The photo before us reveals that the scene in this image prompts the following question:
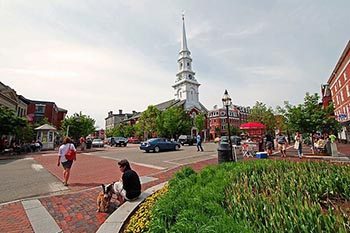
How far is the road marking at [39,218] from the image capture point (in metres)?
4.23

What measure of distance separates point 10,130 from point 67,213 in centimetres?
2387

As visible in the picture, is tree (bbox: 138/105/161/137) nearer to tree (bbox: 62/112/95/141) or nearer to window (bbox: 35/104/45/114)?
tree (bbox: 62/112/95/141)

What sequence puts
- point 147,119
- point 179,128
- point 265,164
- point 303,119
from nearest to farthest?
point 265,164 < point 303,119 < point 179,128 < point 147,119

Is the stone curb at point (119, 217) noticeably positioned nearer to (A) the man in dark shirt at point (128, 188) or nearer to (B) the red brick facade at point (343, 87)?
(A) the man in dark shirt at point (128, 188)

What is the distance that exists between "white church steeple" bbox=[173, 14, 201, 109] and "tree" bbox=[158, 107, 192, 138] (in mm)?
13627

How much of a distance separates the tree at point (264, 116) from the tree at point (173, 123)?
670 inches

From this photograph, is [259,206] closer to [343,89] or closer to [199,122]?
[343,89]

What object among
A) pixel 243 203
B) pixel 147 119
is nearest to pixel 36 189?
pixel 243 203

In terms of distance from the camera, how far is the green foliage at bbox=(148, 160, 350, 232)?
2719 mm

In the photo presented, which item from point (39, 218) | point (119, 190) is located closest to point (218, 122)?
point (119, 190)

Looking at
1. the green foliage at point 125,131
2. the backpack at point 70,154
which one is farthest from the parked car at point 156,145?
the green foliage at point 125,131

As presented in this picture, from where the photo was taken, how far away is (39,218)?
4.82m

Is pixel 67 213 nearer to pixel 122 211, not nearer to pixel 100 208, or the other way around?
pixel 100 208

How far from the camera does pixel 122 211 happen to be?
15.4ft
